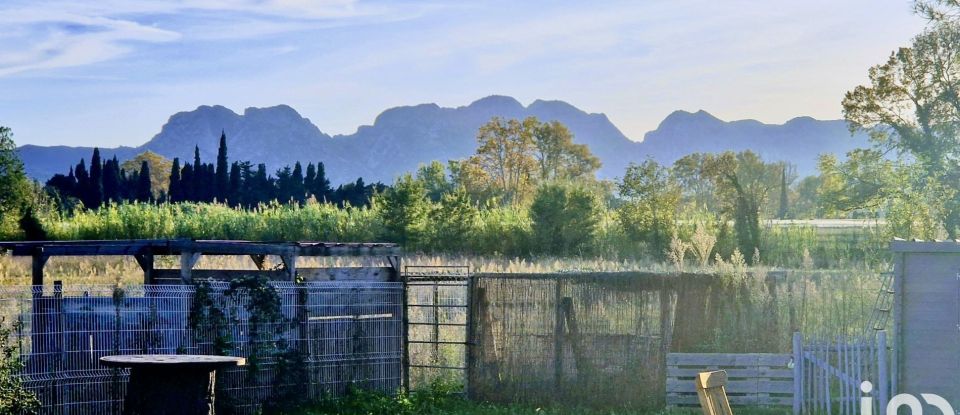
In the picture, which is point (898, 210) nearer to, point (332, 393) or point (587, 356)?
point (587, 356)

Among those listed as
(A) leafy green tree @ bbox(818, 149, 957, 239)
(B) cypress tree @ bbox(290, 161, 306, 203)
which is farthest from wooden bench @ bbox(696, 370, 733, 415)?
(B) cypress tree @ bbox(290, 161, 306, 203)

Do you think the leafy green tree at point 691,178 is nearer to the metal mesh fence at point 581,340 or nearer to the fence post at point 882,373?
the metal mesh fence at point 581,340

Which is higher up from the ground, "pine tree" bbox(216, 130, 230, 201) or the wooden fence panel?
"pine tree" bbox(216, 130, 230, 201)

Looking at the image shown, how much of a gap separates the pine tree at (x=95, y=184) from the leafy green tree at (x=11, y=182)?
22471 millimetres

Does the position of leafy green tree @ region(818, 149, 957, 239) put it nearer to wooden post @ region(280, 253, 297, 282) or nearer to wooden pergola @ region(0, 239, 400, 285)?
wooden pergola @ region(0, 239, 400, 285)

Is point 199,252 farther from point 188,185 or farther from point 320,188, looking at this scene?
point 320,188

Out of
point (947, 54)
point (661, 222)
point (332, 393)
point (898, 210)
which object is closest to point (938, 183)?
point (898, 210)

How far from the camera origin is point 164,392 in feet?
34.1

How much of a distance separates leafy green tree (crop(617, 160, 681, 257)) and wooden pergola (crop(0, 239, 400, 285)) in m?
17.1

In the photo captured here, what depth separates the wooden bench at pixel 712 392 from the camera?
7.27m

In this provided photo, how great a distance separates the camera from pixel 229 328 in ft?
44.2

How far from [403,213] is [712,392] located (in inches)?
1043

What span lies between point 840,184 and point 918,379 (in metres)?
22.0

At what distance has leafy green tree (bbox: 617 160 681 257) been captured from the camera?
32.5m
